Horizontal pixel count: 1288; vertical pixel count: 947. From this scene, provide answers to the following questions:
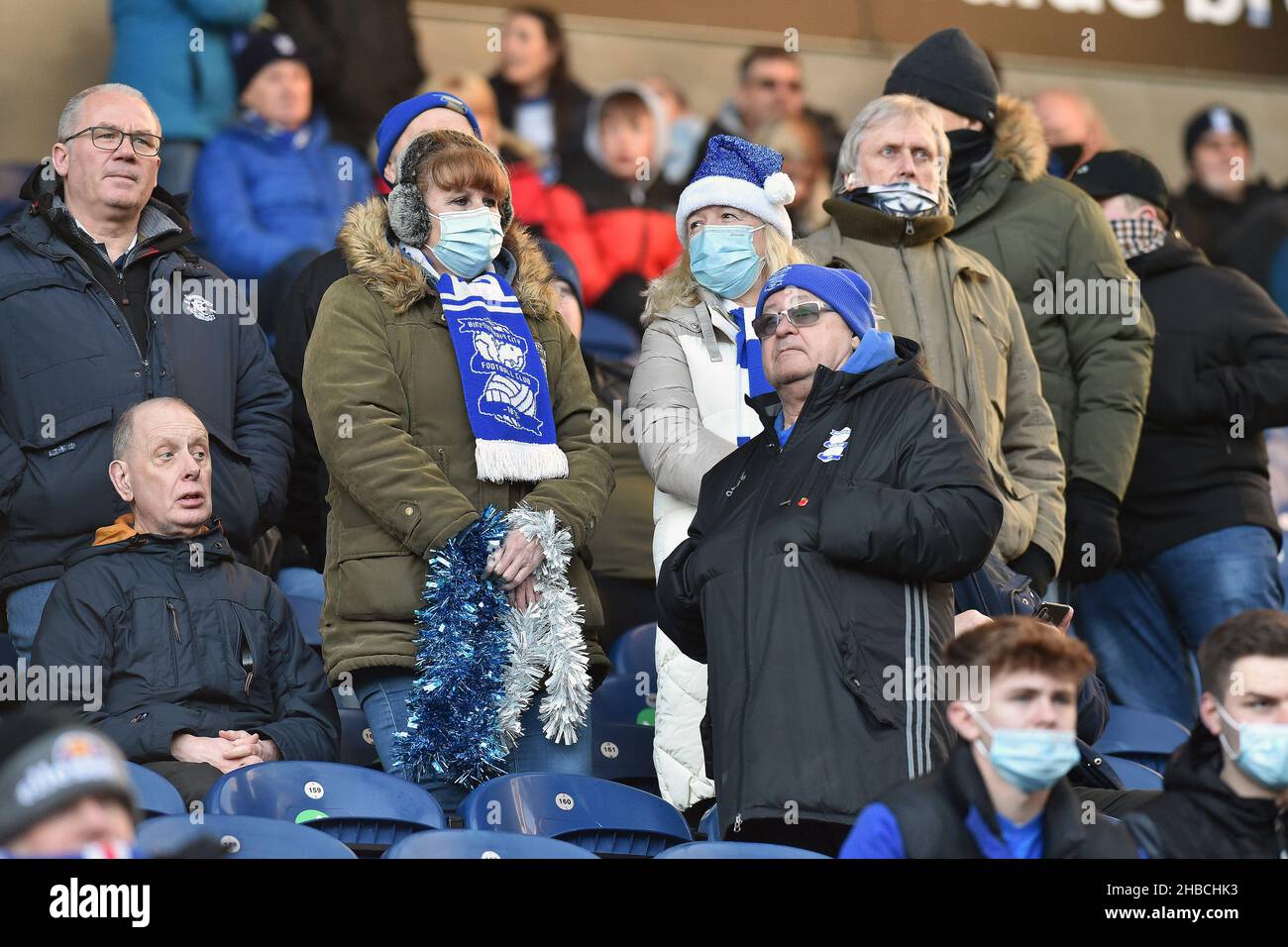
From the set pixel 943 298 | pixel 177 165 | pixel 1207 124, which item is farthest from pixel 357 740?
pixel 1207 124

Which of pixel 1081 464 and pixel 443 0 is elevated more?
pixel 443 0

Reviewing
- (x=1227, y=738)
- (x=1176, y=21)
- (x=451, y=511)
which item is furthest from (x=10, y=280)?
(x=1176, y=21)

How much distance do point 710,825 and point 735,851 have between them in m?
0.92

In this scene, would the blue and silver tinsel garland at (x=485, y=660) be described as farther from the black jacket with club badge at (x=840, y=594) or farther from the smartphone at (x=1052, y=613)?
the smartphone at (x=1052, y=613)

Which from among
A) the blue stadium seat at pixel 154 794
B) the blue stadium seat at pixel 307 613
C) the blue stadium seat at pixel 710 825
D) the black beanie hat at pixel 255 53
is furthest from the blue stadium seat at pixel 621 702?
the black beanie hat at pixel 255 53

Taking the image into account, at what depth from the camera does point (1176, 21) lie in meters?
9.54

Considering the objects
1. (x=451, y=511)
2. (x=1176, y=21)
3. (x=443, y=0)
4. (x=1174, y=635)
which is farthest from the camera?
(x=1176, y=21)

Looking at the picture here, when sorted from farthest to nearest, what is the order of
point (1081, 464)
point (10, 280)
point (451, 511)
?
point (1081, 464) → point (10, 280) → point (451, 511)

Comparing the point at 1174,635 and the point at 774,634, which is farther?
the point at 1174,635

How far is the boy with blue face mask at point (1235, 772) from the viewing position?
382 cm
